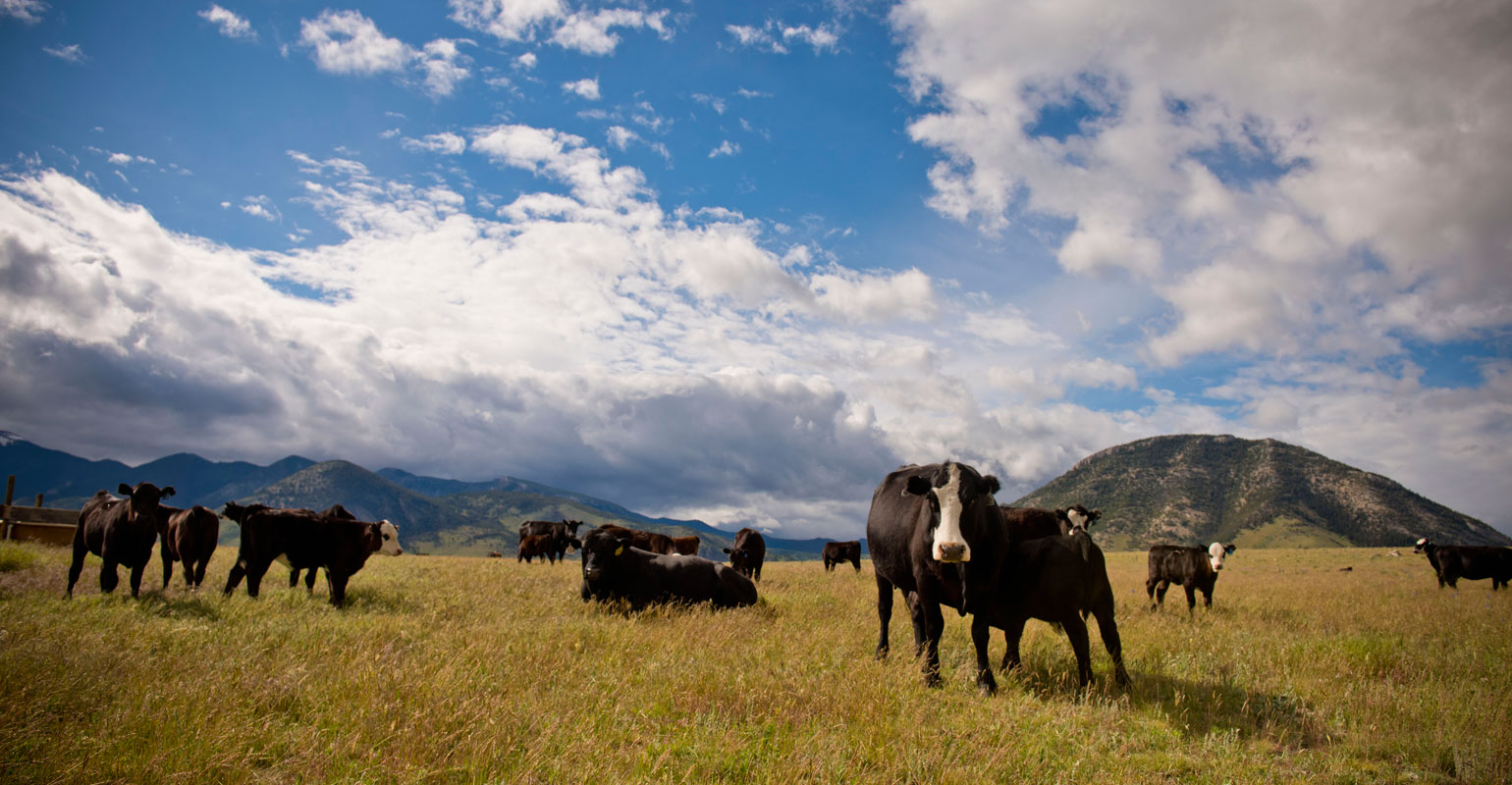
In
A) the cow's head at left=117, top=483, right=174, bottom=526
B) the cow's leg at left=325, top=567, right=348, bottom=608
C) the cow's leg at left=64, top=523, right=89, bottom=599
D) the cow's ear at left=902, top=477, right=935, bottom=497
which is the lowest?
the cow's leg at left=325, top=567, right=348, bottom=608

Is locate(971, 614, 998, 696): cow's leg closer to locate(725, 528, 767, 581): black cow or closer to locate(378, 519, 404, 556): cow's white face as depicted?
locate(378, 519, 404, 556): cow's white face

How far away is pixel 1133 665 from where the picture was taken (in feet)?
28.8

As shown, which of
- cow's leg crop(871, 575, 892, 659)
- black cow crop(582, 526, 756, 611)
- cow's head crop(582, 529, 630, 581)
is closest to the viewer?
cow's leg crop(871, 575, 892, 659)

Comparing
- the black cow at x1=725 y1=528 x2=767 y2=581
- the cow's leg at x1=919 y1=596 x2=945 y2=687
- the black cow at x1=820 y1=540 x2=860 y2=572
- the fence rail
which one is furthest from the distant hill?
the fence rail

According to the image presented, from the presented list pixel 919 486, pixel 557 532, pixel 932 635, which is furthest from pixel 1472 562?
pixel 557 532

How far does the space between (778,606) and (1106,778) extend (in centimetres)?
913

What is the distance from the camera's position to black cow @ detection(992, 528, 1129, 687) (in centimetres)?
738

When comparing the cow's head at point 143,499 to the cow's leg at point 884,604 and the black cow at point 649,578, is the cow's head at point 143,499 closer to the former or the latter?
the black cow at point 649,578

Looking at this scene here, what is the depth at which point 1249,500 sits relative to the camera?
6427 inches

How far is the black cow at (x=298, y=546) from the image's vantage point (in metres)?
12.0

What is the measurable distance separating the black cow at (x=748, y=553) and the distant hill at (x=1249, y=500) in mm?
126157

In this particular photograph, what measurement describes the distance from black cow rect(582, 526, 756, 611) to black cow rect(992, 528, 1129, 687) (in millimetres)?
6382

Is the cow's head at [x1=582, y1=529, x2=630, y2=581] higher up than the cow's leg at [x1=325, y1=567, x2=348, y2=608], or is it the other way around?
the cow's head at [x1=582, y1=529, x2=630, y2=581]

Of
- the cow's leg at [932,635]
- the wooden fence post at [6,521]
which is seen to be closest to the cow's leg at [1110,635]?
the cow's leg at [932,635]
